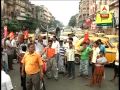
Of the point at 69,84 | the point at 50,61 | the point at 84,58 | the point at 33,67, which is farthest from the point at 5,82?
the point at 84,58

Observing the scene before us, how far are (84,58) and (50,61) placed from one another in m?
1.39

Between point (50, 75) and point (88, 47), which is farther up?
point (88, 47)

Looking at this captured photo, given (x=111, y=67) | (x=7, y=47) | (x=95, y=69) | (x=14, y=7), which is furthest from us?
(x=14, y=7)

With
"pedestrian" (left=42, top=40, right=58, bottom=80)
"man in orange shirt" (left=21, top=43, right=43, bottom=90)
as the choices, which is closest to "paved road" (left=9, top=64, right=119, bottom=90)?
"pedestrian" (left=42, top=40, right=58, bottom=80)

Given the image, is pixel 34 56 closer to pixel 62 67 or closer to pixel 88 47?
pixel 88 47

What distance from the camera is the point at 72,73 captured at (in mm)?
14328

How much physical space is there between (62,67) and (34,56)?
632cm

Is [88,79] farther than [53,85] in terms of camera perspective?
Yes

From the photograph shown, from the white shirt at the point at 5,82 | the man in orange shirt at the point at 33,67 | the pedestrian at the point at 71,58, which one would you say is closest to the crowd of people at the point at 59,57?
the pedestrian at the point at 71,58

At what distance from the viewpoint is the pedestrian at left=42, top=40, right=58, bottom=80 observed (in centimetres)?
1312

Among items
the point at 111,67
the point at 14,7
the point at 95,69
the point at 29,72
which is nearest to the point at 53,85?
the point at 95,69

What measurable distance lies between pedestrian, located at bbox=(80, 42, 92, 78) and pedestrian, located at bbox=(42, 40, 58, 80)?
1.14 m

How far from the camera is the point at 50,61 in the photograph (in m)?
13.7

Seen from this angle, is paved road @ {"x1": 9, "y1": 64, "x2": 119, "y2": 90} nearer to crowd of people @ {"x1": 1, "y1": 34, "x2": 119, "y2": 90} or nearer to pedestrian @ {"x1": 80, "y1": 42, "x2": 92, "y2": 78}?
crowd of people @ {"x1": 1, "y1": 34, "x2": 119, "y2": 90}
